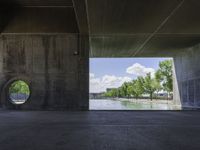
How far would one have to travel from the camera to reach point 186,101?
22.9m

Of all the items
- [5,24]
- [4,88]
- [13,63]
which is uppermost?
[5,24]

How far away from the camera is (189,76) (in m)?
21.8

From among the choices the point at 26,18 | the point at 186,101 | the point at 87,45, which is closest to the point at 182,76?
the point at 186,101

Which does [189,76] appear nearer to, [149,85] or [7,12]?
[7,12]

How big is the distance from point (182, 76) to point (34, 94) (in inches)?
517

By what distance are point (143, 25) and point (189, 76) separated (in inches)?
329

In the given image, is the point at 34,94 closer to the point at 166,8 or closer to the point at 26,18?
the point at 26,18

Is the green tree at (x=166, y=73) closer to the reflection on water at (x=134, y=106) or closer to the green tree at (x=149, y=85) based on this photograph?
the reflection on water at (x=134, y=106)

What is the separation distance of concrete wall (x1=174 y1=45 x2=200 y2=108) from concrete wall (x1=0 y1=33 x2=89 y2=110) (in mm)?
8568

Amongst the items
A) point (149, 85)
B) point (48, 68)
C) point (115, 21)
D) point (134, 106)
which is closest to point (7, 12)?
point (48, 68)

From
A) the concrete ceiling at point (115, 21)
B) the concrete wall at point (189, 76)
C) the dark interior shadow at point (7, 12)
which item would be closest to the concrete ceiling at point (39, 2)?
the concrete ceiling at point (115, 21)

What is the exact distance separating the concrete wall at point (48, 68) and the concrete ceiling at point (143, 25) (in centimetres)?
191

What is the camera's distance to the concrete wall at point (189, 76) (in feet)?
66.6

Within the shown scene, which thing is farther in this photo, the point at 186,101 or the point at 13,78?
the point at 186,101
